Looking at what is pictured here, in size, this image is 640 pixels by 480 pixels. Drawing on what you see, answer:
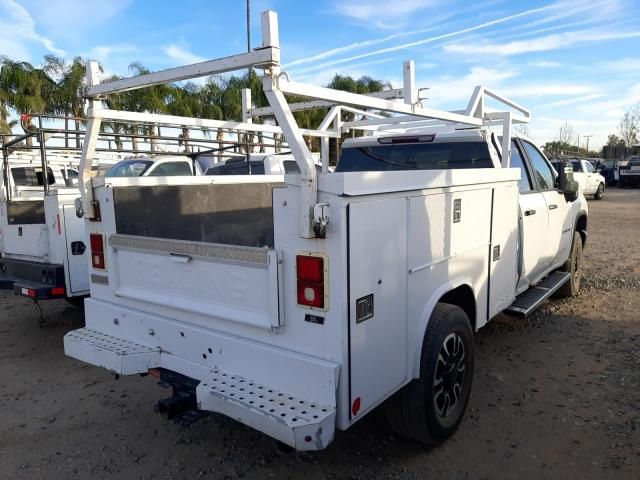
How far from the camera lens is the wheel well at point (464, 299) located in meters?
3.48

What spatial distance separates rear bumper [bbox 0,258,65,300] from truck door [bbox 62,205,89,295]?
0.09 meters

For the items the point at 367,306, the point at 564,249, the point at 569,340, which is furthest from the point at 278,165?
the point at 367,306

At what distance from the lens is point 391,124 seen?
542 centimetres

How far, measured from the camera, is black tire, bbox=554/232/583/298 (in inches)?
250

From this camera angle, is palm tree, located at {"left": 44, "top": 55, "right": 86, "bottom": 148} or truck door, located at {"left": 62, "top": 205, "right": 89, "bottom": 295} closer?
truck door, located at {"left": 62, "top": 205, "right": 89, "bottom": 295}

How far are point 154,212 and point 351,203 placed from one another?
1.74m

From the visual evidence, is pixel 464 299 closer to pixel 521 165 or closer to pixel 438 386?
pixel 438 386

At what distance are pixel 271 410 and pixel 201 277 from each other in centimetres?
91

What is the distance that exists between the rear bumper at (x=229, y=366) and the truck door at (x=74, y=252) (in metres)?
1.97

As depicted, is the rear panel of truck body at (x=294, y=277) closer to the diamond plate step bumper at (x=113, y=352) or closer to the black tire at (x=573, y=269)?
the diamond plate step bumper at (x=113, y=352)

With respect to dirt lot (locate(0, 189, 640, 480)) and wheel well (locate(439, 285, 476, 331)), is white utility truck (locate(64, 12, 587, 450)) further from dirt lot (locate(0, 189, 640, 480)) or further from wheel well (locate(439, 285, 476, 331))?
dirt lot (locate(0, 189, 640, 480))

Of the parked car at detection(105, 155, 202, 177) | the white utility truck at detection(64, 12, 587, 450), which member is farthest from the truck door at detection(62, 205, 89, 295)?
the parked car at detection(105, 155, 202, 177)

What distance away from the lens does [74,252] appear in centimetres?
535

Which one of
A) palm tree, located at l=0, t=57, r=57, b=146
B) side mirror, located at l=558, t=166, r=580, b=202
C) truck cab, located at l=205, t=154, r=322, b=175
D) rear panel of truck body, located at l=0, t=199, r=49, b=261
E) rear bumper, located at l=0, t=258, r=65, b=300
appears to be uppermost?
palm tree, located at l=0, t=57, r=57, b=146
